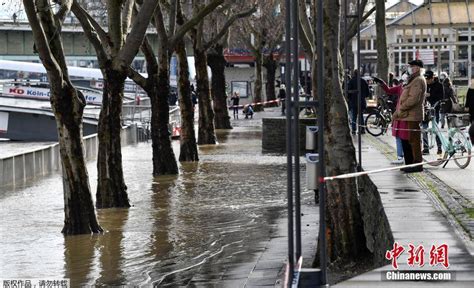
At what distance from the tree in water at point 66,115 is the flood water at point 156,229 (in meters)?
0.40

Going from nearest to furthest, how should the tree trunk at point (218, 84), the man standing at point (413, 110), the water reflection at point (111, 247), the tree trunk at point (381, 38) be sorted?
the water reflection at point (111, 247)
the man standing at point (413, 110)
the tree trunk at point (381, 38)
the tree trunk at point (218, 84)

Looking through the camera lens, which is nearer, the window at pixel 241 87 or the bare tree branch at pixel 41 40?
the bare tree branch at pixel 41 40

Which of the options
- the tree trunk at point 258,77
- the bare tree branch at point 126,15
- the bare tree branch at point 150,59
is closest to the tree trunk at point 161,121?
the bare tree branch at point 150,59

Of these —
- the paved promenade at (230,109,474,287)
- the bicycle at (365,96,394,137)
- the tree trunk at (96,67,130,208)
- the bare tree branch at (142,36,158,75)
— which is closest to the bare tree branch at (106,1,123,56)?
the tree trunk at (96,67,130,208)

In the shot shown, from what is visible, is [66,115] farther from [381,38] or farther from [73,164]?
[381,38]

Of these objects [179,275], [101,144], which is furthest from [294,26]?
[101,144]

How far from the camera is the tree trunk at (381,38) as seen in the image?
32.2m

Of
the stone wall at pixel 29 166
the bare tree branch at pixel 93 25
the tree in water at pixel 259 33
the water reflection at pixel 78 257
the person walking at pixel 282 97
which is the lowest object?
the water reflection at pixel 78 257

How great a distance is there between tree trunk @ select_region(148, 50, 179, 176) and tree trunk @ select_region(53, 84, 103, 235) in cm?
916

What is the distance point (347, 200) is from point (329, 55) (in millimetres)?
1599

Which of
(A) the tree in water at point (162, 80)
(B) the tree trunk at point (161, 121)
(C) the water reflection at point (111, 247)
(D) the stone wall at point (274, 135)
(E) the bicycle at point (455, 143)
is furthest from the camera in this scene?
(D) the stone wall at point (274, 135)

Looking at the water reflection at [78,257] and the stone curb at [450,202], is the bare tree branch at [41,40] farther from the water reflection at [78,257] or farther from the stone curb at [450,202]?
the stone curb at [450,202]

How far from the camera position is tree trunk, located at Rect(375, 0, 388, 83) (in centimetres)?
3225

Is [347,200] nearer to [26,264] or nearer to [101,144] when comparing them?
[26,264]
